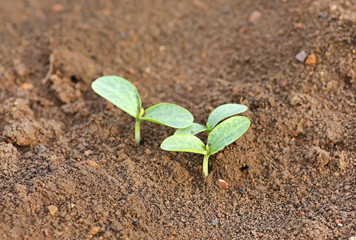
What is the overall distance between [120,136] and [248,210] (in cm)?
92

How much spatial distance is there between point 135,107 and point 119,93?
126mm

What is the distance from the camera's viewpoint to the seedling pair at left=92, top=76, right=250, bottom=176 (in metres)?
2.07

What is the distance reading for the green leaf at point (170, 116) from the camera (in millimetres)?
2137

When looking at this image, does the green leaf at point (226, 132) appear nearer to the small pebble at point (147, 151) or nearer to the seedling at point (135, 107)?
the seedling at point (135, 107)

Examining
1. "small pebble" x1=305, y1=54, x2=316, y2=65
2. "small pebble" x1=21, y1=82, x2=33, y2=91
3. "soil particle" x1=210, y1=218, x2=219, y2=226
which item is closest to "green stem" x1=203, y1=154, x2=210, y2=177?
"soil particle" x1=210, y1=218, x2=219, y2=226

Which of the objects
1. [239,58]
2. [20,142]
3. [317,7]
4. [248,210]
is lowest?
[248,210]

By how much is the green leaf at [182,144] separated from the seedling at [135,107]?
0.27 ft

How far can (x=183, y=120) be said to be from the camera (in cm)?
215

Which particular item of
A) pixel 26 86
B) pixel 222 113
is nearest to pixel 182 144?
pixel 222 113

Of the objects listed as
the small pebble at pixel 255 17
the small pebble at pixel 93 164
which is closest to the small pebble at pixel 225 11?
the small pebble at pixel 255 17

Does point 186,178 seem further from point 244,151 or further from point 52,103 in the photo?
point 52,103

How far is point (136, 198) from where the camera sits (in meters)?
2.04

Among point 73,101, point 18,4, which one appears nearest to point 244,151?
point 73,101

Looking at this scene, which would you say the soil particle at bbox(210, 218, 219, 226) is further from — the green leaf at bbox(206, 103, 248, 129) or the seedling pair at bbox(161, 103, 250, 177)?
the green leaf at bbox(206, 103, 248, 129)
